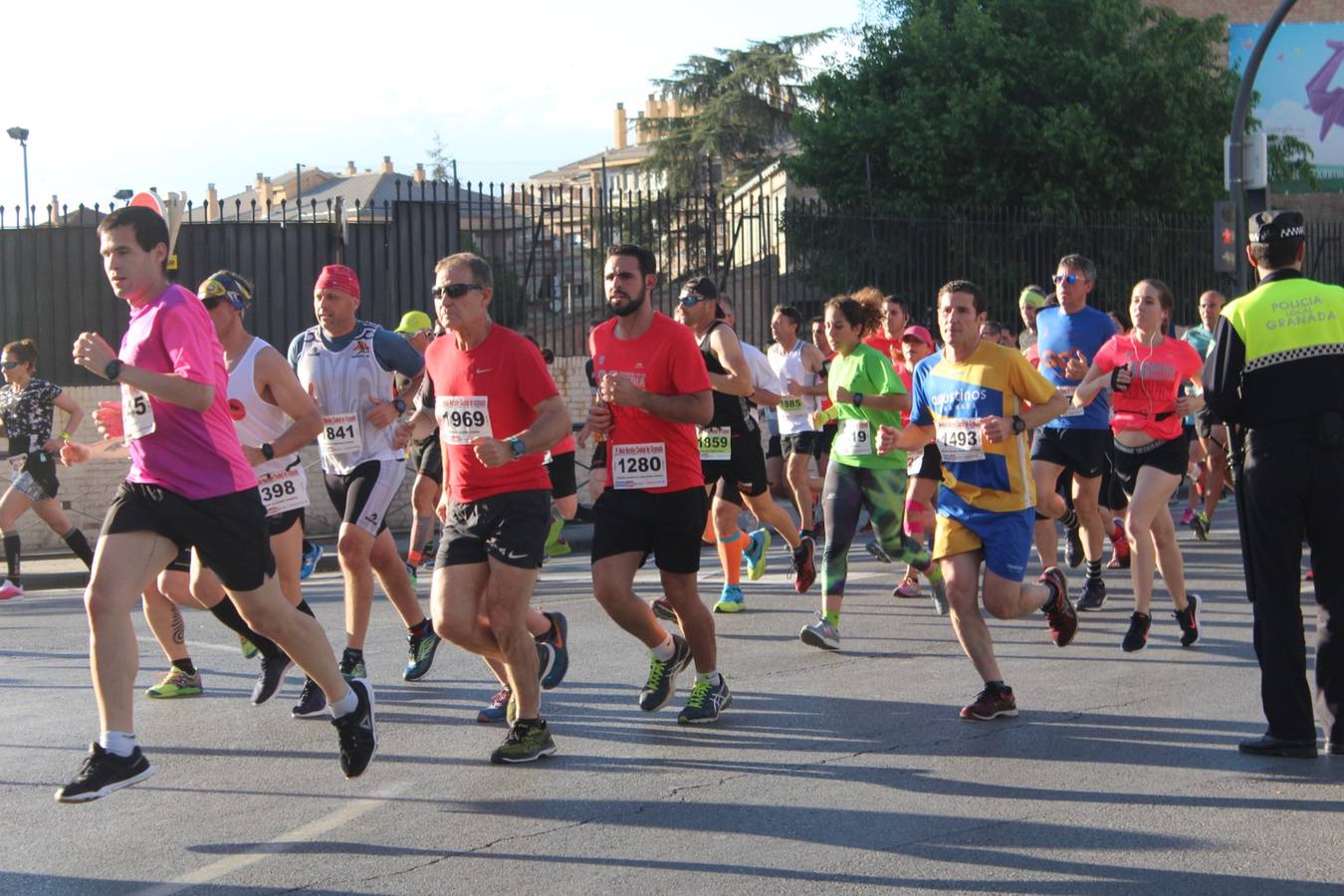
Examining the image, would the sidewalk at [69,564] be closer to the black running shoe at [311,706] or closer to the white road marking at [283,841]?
the black running shoe at [311,706]

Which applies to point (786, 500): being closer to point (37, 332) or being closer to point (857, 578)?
point (857, 578)

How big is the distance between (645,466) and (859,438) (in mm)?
2615

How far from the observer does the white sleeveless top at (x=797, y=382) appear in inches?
504

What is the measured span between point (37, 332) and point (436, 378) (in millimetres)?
12306

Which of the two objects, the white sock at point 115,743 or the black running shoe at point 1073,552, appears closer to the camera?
the white sock at point 115,743

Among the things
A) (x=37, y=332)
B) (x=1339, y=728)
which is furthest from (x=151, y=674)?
(x=37, y=332)

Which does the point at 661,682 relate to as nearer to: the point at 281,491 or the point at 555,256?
the point at 281,491

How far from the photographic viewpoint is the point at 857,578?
11.8 metres

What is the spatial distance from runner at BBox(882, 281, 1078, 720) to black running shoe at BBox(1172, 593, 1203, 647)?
5.14 ft

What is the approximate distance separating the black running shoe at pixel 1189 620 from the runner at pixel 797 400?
377 centimetres

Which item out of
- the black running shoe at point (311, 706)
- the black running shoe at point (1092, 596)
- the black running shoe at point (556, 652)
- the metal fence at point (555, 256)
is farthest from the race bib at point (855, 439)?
the metal fence at point (555, 256)

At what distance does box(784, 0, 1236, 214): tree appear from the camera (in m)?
28.2

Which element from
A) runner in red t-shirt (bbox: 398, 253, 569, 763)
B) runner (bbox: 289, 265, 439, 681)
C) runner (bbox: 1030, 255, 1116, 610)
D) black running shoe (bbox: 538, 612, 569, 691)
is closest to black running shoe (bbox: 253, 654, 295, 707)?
runner (bbox: 289, 265, 439, 681)

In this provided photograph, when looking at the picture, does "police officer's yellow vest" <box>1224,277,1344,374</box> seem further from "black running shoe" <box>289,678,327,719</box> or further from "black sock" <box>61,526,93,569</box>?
"black sock" <box>61,526,93,569</box>
